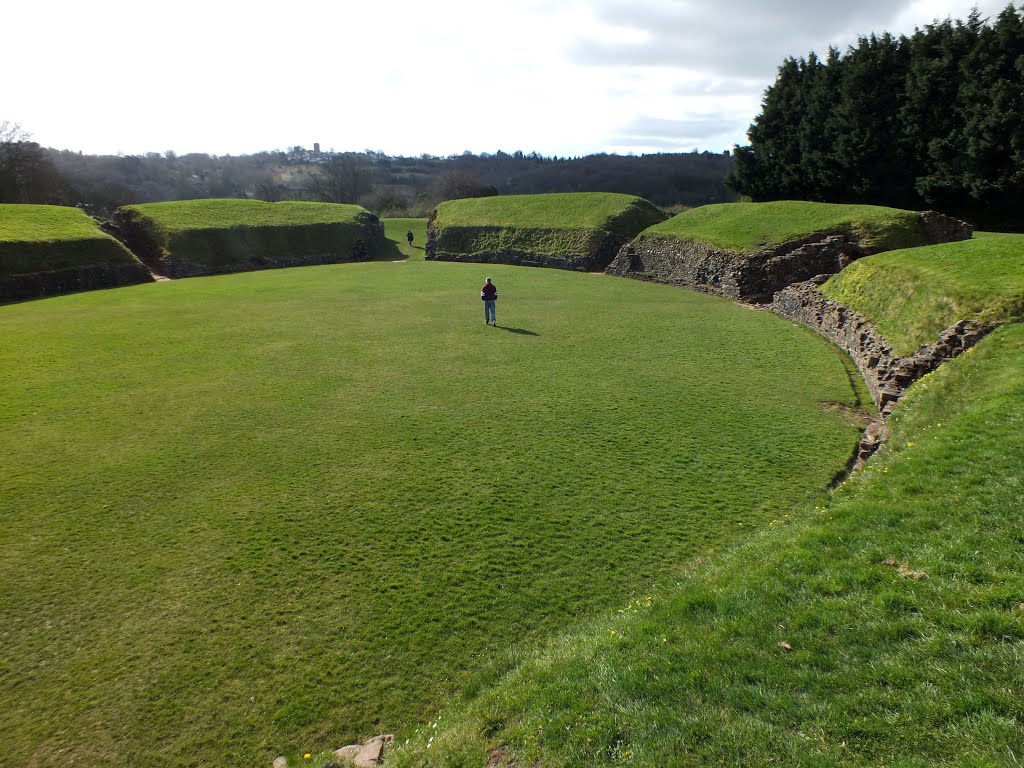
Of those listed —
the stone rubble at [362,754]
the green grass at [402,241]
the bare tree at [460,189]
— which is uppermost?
the bare tree at [460,189]

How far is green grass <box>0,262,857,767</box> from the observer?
19.1 feet

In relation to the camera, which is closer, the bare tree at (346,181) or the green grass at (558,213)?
the green grass at (558,213)

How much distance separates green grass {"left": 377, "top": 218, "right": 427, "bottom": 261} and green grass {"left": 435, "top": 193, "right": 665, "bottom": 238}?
3251 millimetres

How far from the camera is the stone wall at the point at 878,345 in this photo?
12.5 meters

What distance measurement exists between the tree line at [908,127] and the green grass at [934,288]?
1512cm

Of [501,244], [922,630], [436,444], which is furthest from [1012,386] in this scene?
[501,244]

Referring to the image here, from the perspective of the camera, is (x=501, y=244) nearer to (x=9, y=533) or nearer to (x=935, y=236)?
(x=935, y=236)

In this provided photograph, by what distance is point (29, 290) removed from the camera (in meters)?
29.4

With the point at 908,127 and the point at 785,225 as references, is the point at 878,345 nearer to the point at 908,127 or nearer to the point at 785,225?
the point at 785,225

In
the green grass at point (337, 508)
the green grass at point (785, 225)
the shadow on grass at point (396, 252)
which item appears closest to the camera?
the green grass at point (337, 508)

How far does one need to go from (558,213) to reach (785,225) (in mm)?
18780

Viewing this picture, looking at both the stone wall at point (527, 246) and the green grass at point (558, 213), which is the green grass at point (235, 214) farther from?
the green grass at point (558, 213)

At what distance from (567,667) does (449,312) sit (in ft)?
63.0

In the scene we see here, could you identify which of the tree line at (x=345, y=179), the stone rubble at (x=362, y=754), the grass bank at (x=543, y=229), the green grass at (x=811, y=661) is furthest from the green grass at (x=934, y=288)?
the tree line at (x=345, y=179)
